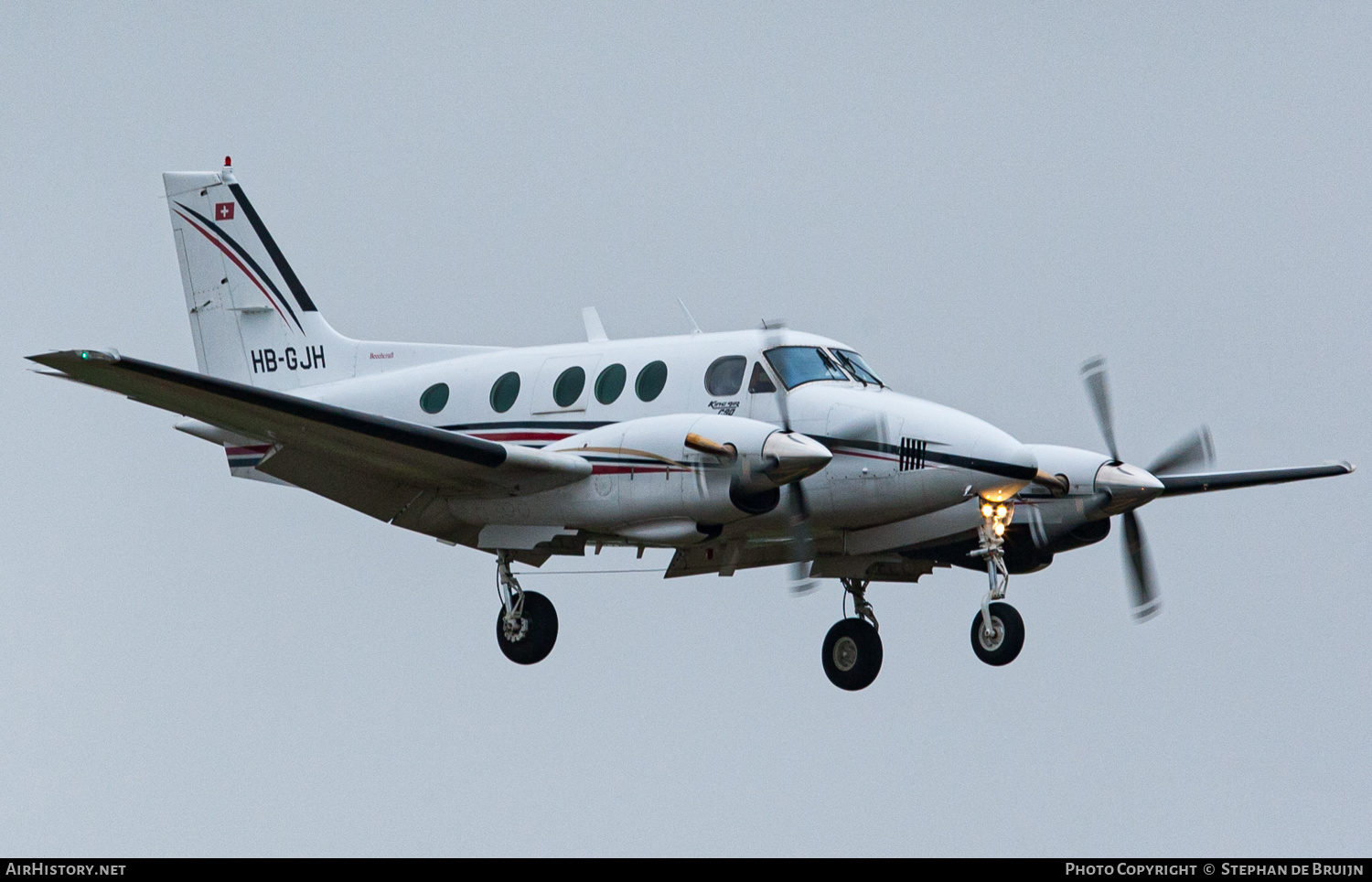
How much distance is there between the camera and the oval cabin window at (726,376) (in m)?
19.6

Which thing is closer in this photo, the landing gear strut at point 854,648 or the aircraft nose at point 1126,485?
the aircraft nose at point 1126,485

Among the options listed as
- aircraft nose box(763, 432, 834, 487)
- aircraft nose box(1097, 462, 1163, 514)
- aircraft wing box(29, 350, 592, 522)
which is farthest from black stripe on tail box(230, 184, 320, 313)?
aircraft nose box(1097, 462, 1163, 514)

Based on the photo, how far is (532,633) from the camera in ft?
66.8

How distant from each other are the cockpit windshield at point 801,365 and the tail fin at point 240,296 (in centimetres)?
656

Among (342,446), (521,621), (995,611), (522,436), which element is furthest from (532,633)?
(995,611)

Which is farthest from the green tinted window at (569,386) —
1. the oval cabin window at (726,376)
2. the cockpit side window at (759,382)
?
the cockpit side window at (759,382)

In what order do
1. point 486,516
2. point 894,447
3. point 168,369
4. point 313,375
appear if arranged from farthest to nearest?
point 313,375
point 486,516
point 894,447
point 168,369

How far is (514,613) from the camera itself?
20469 mm

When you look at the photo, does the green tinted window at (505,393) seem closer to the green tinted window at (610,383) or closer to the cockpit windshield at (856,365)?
the green tinted window at (610,383)

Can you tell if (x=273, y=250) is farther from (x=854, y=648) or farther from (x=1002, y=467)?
(x=1002, y=467)

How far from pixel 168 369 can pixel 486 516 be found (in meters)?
4.42

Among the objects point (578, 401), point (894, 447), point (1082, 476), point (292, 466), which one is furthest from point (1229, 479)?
point (292, 466)

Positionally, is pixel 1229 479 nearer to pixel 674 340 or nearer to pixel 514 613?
pixel 674 340

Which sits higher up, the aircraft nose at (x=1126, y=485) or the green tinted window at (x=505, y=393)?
the green tinted window at (x=505, y=393)
